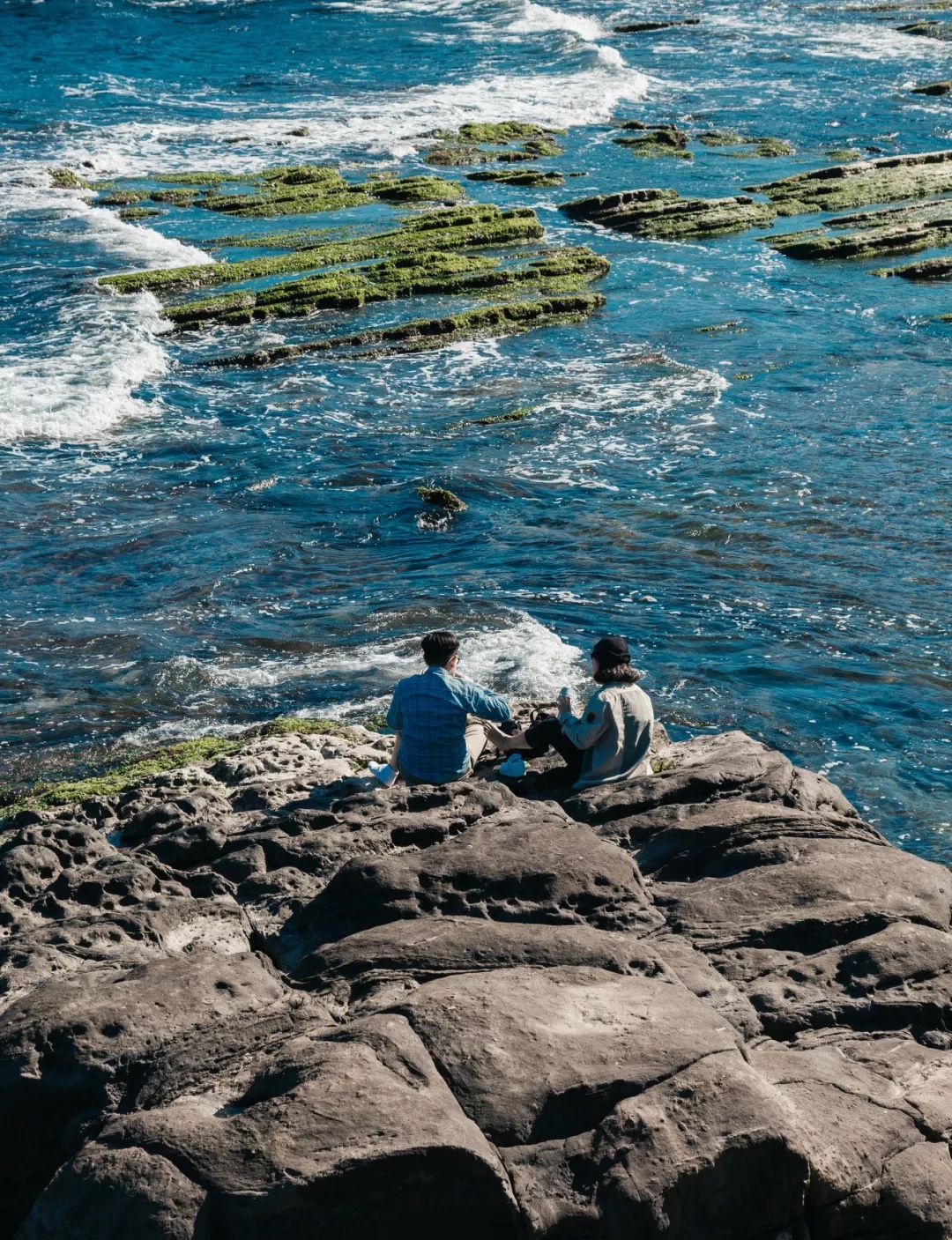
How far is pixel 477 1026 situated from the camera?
23.9 ft

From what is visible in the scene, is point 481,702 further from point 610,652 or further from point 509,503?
point 509,503

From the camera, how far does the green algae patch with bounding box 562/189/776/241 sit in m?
40.3

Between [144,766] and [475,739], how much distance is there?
140 inches

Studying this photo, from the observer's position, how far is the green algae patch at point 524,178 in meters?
45.6

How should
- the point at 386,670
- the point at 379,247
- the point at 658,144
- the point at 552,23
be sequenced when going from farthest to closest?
the point at 552,23
the point at 658,144
the point at 379,247
the point at 386,670

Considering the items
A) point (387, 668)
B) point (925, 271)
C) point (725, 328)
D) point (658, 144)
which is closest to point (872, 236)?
point (925, 271)

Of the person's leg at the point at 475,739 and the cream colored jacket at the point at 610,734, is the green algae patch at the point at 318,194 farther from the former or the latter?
the cream colored jacket at the point at 610,734

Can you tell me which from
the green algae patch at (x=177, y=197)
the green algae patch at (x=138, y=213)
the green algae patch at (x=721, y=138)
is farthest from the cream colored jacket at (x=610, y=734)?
the green algae patch at (x=721, y=138)

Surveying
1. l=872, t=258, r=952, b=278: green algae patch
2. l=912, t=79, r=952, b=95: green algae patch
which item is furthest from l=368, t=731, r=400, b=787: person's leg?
l=912, t=79, r=952, b=95: green algae patch

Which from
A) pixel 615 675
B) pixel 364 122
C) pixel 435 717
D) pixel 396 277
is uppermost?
pixel 364 122

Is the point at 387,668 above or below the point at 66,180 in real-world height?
below

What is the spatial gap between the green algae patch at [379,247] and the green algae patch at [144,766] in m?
21.7

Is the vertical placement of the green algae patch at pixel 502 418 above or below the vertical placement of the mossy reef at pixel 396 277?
below

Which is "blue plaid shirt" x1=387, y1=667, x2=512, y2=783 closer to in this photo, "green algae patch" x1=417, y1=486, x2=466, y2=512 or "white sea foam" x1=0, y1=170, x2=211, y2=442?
"green algae patch" x1=417, y1=486, x2=466, y2=512
